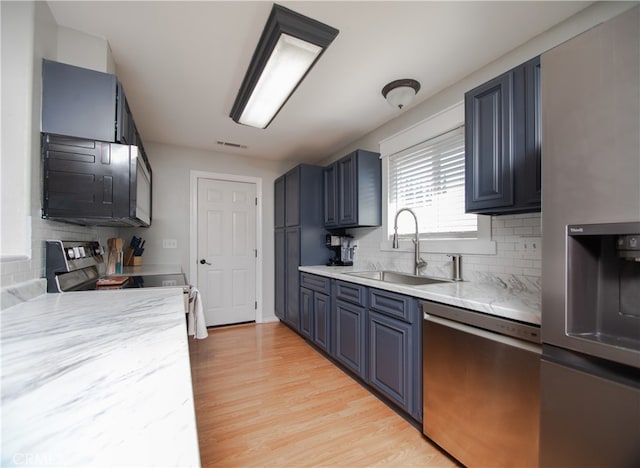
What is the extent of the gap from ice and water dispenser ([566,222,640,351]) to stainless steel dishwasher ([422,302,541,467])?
24cm

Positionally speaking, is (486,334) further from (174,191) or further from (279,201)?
(174,191)

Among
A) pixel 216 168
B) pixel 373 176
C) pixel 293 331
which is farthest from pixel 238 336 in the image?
pixel 373 176

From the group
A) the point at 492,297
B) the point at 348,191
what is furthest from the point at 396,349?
the point at 348,191

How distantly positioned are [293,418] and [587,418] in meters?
1.50

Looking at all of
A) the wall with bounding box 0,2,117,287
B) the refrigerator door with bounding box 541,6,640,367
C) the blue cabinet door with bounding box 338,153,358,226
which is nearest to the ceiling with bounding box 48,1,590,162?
the wall with bounding box 0,2,117,287

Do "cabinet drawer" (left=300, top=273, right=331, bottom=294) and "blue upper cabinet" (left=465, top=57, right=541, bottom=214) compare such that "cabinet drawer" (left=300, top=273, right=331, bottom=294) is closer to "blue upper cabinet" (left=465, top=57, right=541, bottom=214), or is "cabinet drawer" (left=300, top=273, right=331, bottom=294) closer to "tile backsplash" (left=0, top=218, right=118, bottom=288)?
"blue upper cabinet" (left=465, top=57, right=541, bottom=214)

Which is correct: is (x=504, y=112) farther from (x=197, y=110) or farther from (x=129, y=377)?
Result: (x=197, y=110)

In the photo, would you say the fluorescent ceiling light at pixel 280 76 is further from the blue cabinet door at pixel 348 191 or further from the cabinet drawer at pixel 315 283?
the cabinet drawer at pixel 315 283

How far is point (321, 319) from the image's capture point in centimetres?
277

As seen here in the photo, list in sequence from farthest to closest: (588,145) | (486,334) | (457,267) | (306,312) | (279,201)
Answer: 1. (279,201)
2. (306,312)
3. (457,267)
4. (486,334)
5. (588,145)

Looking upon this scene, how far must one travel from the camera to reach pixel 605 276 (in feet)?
2.83

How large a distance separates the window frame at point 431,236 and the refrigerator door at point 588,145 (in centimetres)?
106

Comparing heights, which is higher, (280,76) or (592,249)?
(280,76)

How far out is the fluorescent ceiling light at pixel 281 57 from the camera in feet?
4.97
